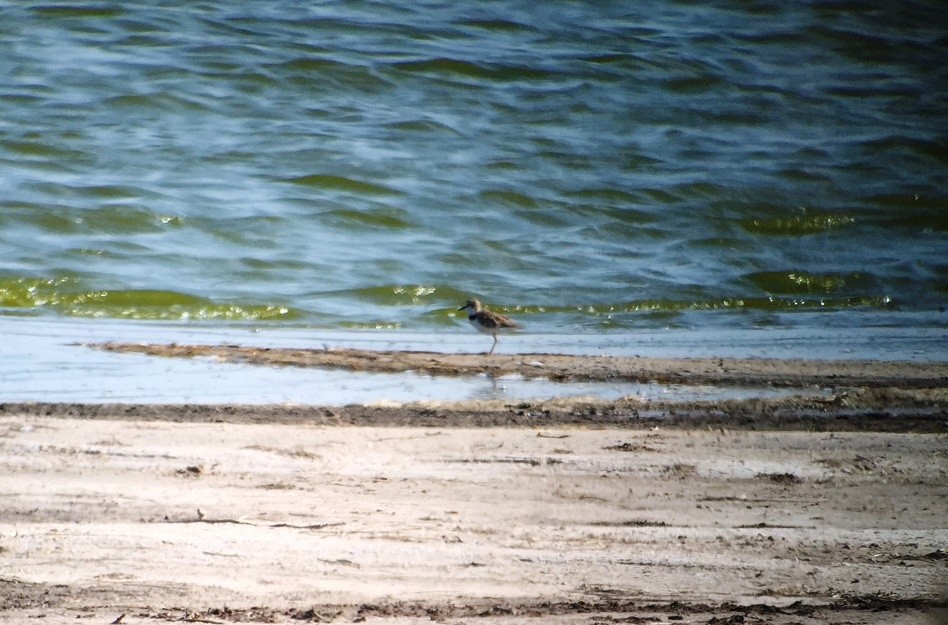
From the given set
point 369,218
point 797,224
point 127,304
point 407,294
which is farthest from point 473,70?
point 127,304

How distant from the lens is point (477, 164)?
13758 millimetres

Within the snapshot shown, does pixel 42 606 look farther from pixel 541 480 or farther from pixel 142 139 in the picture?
pixel 142 139

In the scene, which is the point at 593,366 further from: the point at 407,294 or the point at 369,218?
the point at 369,218

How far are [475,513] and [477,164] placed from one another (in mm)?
9697

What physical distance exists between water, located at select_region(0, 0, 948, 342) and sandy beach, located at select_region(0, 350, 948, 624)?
3.31 m

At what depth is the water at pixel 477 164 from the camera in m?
10.0

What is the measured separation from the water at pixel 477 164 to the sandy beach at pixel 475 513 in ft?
10.9

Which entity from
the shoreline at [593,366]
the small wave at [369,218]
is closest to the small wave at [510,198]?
the small wave at [369,218]

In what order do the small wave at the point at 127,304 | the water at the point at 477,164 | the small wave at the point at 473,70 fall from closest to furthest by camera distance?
the small wave at the point at 127,304 < the water at the point at 477,164 < the small wave at the point at 473,70

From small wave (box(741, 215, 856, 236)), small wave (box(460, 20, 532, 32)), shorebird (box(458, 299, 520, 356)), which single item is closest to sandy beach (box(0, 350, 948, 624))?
shorebird (box(458, 299, 520, 356))

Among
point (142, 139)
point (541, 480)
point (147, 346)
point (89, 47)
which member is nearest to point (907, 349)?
point (541, 480)

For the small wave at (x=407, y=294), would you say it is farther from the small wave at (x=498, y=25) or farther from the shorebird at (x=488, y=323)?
the small wave at (x=498, y=25)

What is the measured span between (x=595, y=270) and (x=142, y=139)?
18.9 ft

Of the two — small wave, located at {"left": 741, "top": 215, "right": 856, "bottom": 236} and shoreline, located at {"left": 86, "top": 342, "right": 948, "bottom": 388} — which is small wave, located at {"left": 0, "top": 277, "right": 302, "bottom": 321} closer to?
shoreline, located at {"left": 86, "top": 342, "right": 948, "bottom": 388}
